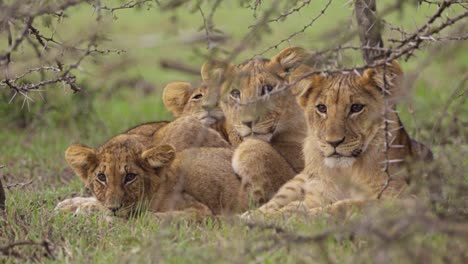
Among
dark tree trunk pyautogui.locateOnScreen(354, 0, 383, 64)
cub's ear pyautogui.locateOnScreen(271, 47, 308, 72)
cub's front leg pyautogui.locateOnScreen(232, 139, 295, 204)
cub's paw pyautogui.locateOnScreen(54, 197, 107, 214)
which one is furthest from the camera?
cub's ear pyautogui.locateOnScreen(271, 47, 308, 72)

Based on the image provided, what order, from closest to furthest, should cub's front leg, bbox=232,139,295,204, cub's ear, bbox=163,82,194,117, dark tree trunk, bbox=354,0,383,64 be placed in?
dark tree trunk, bbox=354,0,383,64
cub's front leg, bbox=232,139,295,204
cub's ear, bbox=163,82,194,117

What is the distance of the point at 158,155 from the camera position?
6086 millimetres

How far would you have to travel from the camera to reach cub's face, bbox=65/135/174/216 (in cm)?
586

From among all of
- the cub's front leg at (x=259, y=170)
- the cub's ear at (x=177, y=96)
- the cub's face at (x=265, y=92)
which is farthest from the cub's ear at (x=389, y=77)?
the cub's ear at (x=177, y=96)

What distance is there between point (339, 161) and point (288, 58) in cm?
117

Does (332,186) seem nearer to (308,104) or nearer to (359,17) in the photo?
(308,104)

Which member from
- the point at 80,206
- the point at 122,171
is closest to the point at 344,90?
the point at 122,171

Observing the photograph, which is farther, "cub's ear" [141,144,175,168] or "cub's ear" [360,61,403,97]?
"cub's ear" [141,144,175,168]

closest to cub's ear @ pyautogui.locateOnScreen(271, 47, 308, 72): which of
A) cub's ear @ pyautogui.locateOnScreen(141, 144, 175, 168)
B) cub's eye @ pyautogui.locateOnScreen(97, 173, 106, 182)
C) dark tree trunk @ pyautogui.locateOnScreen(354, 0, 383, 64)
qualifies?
dark tree trunk @ pyautogui.locateOnScreen(354, 0, 383, 64)

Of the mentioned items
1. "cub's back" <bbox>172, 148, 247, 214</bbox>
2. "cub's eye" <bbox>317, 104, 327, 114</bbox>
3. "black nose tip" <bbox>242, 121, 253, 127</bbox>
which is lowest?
"cub's back" <bbox>172, 148, 247, 214</bbox>

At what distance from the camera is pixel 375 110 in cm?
588

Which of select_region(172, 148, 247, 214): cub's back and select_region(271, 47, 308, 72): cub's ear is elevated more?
select_region(271, 47, 308, 72): cub's ear

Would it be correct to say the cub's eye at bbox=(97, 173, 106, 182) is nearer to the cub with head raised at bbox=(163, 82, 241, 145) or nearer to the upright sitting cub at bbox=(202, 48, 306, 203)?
the upright sitting cub at bbox=(202, 48, 306, 203)

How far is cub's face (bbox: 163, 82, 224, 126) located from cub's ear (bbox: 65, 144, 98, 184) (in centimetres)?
113
